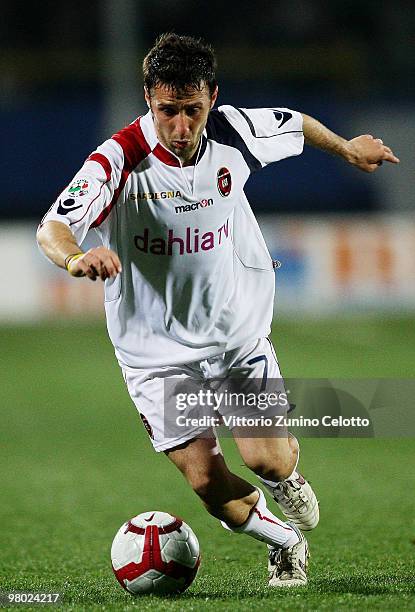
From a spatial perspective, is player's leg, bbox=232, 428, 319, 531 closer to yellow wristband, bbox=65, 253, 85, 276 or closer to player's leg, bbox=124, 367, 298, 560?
player's leg, bbox=124, 367, 298, 560

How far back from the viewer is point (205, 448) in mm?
5016

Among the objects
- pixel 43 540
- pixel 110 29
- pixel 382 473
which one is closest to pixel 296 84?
pixel 110 29

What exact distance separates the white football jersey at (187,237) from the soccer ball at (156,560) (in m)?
0.77

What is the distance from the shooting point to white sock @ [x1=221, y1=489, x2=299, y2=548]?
5.10m

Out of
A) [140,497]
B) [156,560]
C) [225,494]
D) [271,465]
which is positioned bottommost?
[140,497]

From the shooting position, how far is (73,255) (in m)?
4.17

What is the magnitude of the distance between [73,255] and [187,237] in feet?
2.83

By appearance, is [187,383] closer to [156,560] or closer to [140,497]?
[156,560]

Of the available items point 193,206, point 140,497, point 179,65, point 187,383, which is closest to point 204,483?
point 187,383

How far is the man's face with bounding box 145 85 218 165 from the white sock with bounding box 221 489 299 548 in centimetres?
167

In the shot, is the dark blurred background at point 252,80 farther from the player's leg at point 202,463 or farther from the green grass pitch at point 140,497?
the player's leg at point 202,463

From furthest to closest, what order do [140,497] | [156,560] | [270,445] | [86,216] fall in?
[140,497], [270,445], [156,560], [86,216]

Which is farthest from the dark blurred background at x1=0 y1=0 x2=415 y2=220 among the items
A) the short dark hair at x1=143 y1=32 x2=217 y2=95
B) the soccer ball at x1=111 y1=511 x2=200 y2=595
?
the soccer ball at x1=111 y1=511 x2=200 y2=595

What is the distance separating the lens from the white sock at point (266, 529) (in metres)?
5.10
